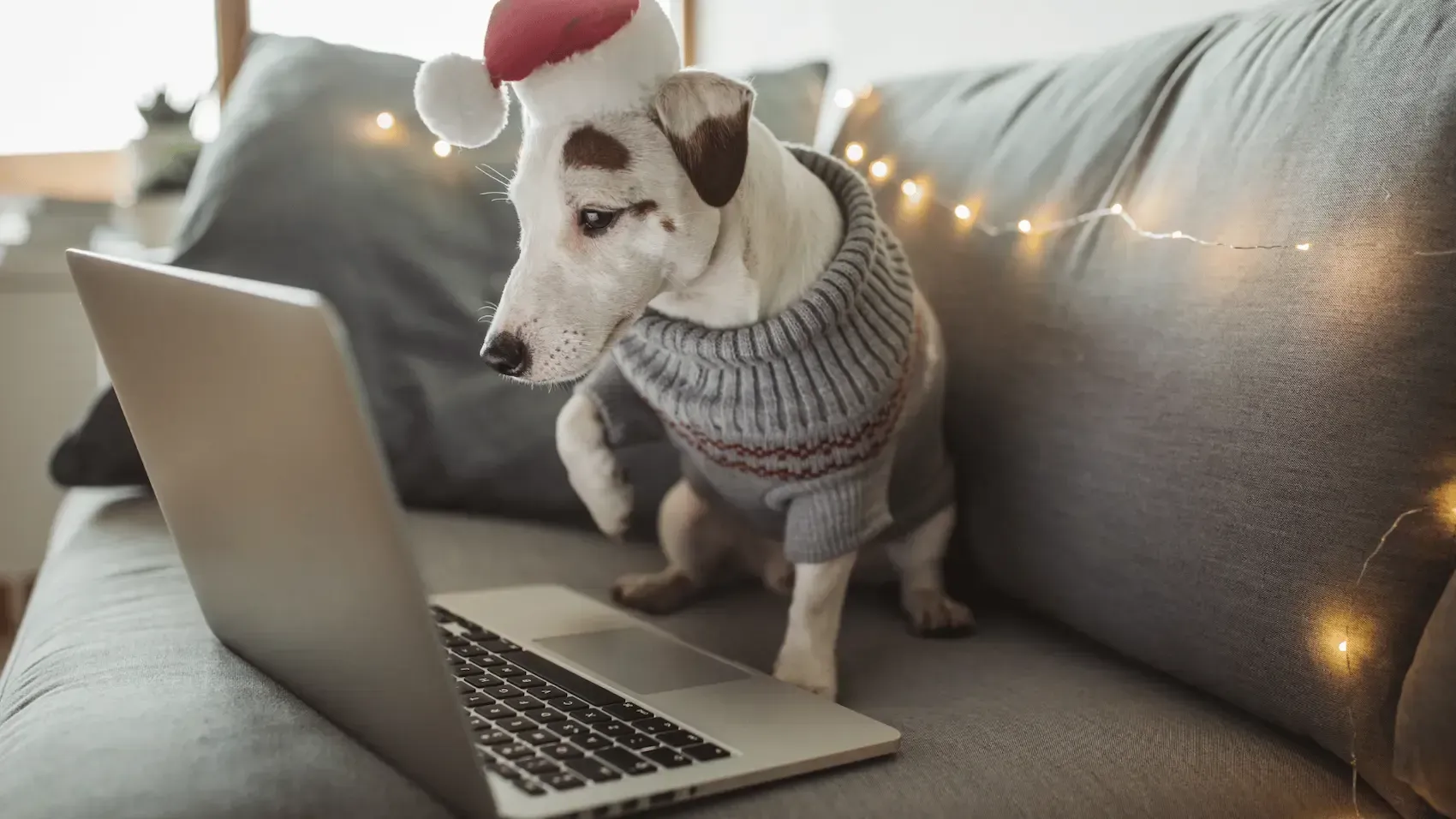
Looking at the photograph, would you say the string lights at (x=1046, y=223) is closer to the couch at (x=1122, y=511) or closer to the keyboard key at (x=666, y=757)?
the couch at (x=1122, y=511)

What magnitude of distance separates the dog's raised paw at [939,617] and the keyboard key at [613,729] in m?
0.41

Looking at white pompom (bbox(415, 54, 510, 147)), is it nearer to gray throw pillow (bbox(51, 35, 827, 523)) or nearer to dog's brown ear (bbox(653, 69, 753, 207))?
dog's brown ear (bbox(653, 69, 753, 207))

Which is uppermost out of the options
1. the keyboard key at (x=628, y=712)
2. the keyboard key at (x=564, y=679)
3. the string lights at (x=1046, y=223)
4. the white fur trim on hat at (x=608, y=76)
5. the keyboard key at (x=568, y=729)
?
the white fur trim on hat at (x=608, y=76)

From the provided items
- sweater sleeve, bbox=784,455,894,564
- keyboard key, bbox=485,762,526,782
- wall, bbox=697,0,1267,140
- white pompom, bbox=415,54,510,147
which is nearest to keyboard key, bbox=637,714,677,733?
keyboard key, bbox=485,762,526,782

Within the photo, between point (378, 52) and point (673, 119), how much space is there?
2.34 feet

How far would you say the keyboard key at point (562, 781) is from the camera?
2.09 feet

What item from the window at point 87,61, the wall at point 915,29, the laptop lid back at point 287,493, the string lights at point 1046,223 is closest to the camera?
the laptop lid back at point 287,493

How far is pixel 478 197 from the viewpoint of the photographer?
137 centimetres

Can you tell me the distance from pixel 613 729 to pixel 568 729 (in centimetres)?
3

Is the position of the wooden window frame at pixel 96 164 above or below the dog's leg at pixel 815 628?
above

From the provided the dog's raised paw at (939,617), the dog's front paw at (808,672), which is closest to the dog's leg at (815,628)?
the dog's front paw at (808,672)

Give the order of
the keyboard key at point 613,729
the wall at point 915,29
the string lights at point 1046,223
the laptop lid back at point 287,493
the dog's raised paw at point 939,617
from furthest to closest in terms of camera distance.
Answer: the wall at point 915,29 → the dog's raised paw at point 939,617 → the string lights at point 1046,223 → the keyboard key at point 613,729 → the laptop lid back at point 287,493

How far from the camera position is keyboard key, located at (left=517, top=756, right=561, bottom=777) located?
2.13 feet

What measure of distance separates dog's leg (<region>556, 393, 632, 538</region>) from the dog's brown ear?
312 mm
